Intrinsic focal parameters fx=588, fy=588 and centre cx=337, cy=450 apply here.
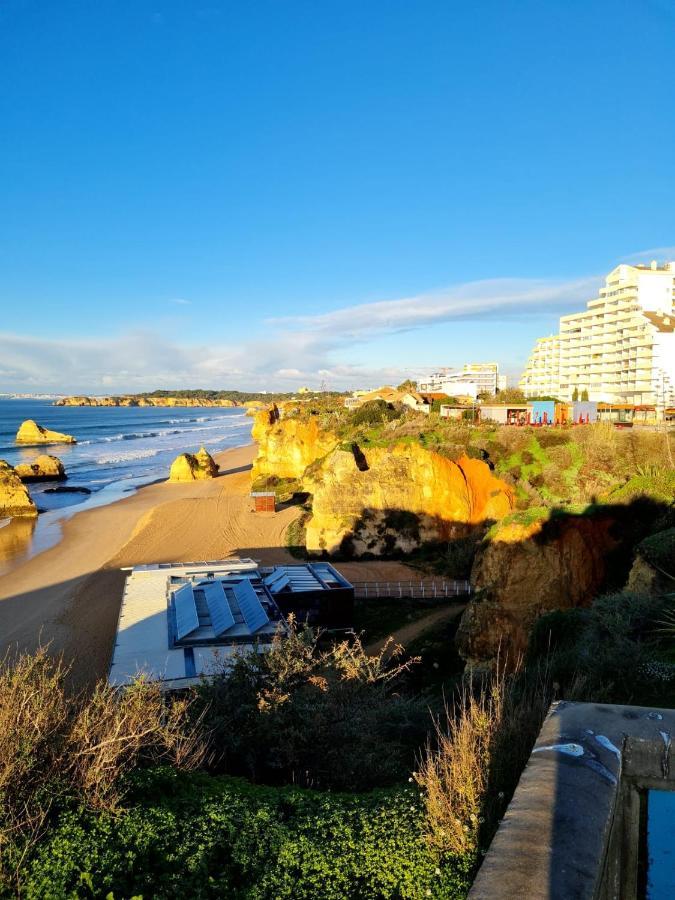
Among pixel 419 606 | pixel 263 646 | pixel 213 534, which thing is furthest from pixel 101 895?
pixel 213 534

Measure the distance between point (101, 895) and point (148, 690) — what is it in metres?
2.37

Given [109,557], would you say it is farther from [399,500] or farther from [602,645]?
[602,645]

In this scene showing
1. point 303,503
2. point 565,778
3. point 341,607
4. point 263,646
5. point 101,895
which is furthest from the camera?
point 303,503

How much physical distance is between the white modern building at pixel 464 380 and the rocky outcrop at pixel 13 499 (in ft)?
181

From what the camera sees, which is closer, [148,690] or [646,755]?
[646,755]

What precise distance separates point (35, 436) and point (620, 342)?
80315 mm

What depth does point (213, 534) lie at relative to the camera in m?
33.3

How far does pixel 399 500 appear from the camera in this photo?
27234mm

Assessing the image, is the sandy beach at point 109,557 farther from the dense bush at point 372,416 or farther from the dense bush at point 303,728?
the dense bush at point 372,416

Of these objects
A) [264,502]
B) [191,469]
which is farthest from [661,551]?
[191,469]

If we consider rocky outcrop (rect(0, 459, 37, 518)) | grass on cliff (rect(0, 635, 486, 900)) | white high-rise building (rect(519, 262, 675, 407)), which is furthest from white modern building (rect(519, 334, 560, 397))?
grass on cliff (rect(0, 635, 486, 900))

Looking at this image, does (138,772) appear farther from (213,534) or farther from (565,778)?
(213,534)

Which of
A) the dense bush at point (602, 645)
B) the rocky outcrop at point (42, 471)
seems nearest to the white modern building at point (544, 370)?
the rocky outcrop at point (42, 471)

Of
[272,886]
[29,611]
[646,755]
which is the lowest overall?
[29,611]
